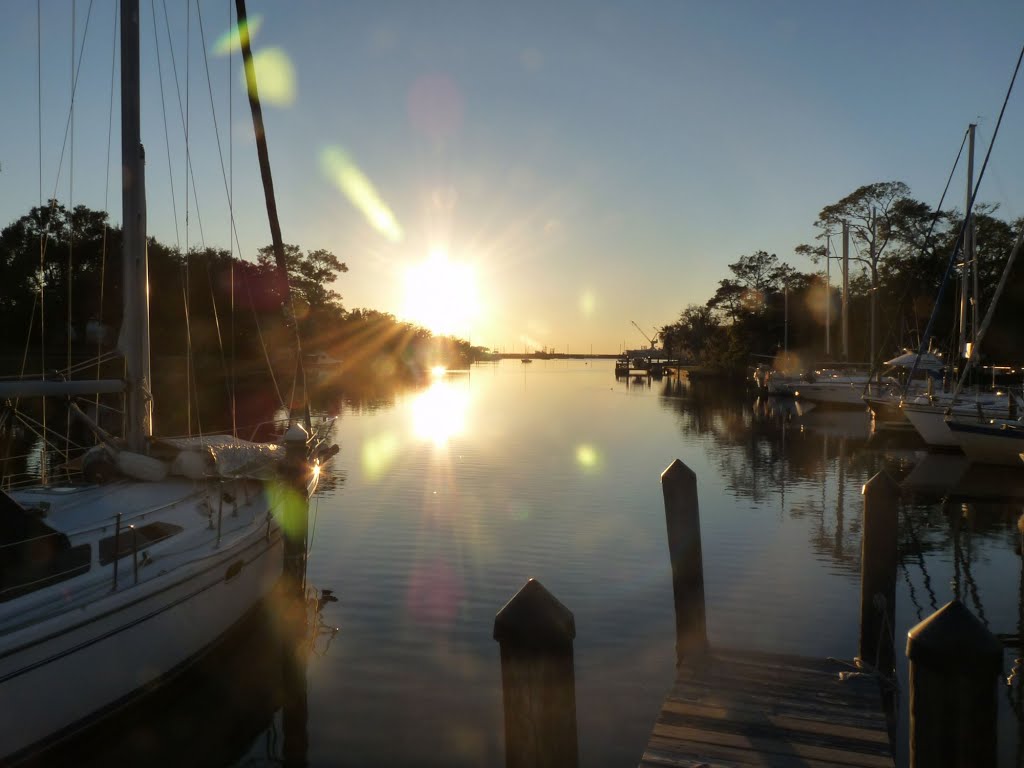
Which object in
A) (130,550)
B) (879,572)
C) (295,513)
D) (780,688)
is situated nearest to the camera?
(780,688)

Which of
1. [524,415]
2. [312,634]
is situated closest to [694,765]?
[312,634]

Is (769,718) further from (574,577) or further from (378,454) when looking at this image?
(378,454)

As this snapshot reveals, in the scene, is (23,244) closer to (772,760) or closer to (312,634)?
(312,634)

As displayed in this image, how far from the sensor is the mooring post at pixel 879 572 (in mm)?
8859

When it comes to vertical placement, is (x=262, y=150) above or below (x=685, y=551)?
above

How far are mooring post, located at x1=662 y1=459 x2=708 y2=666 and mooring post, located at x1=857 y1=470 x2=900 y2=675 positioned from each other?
1.73m

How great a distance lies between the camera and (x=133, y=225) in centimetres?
1202

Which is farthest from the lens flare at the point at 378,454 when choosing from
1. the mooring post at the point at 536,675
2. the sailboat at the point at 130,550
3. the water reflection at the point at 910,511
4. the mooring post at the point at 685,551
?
the mooring post at the point at 536,675

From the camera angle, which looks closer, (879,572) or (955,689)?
(955,689)

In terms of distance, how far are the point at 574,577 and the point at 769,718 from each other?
28.4 feet

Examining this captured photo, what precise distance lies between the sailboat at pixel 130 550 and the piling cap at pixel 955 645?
21.4 ft

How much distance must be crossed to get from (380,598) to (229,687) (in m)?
3.98

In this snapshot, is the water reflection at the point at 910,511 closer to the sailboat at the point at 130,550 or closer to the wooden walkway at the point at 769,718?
the wooden walkway at the point at 769,718

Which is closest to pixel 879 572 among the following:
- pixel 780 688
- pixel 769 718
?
pixel 780 688
